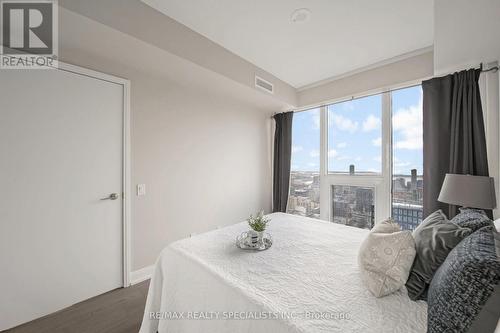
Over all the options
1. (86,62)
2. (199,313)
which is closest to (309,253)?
(199,313)

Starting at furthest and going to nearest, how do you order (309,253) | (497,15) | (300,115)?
1. (300,115)
2. (309,253)
3. (497,15)

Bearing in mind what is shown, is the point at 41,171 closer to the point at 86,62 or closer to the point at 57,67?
the point at 57,67

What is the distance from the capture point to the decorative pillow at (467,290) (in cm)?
64

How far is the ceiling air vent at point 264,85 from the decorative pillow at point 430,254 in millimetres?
2410

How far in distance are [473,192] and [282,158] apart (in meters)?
2.41

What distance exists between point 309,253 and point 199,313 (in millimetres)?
839

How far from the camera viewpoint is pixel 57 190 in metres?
1.81

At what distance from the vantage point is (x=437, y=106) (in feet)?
7.18

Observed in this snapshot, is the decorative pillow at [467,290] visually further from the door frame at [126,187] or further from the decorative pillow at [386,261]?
the door frame at [126,187]

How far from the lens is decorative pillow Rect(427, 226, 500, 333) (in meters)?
0.64

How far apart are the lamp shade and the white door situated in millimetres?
3098

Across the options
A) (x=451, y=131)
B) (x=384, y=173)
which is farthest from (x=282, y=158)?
(x=451, y=131)

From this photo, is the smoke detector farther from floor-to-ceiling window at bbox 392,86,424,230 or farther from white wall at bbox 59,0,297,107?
floor-to-ceiling window at bbox 392,86,424,230

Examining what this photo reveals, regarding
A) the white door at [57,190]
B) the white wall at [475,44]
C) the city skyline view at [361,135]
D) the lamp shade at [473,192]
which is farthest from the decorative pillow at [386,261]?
the white door at [57,190]
